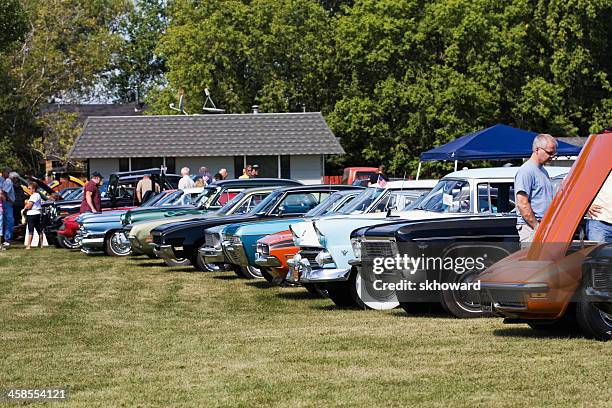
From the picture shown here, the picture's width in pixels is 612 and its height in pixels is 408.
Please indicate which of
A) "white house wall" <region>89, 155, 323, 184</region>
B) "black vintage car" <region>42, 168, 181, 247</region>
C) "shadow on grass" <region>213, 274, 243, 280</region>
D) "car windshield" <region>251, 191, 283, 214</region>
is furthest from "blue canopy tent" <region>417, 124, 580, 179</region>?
Answer: "white house wall" <region>89, 155, 323, 184</region>

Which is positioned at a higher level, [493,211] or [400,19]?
[400,19]

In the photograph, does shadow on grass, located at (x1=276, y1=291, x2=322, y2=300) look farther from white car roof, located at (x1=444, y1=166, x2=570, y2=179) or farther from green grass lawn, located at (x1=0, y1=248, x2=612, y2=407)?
white car roof, located at (x1=444, y1=166, x2=570, y2=179)

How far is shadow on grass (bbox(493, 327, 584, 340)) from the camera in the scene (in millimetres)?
11836

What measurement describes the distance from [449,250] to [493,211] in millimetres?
2256

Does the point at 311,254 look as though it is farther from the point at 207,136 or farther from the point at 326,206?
the point at 207,136

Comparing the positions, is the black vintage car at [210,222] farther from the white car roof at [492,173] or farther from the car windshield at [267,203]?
the white car roof at [492,173]

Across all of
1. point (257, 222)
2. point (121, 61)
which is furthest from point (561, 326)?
point (121, 61)

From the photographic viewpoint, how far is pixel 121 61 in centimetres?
9212

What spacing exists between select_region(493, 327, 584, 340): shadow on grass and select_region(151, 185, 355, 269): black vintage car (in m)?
8.73

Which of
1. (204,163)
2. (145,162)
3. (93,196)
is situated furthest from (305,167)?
(93,196)

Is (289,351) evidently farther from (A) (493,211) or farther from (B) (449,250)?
(A) (493,211)

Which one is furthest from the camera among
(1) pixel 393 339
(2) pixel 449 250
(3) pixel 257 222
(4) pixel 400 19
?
(4) pixel 400 19

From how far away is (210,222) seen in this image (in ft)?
73.9

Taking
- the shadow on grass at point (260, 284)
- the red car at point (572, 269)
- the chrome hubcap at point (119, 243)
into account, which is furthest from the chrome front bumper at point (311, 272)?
the chrome hubcap at point (119, 243)
